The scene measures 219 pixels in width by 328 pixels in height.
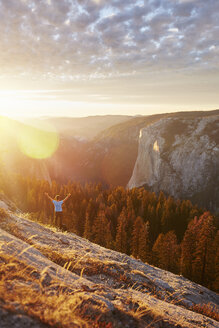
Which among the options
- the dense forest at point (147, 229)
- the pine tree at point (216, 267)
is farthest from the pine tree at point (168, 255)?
the pine tree at point (216, 267)

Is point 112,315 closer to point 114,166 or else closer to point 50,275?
point 50,275

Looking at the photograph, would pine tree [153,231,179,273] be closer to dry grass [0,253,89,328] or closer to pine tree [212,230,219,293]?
pine tree [212,230,219,293]

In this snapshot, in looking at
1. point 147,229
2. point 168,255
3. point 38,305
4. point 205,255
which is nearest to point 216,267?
point 205,255

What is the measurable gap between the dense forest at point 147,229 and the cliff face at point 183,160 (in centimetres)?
3578

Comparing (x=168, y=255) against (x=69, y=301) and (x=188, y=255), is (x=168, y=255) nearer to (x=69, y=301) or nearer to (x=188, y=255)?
(x=188, y=255)

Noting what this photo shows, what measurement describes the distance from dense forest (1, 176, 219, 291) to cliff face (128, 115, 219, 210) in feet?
117

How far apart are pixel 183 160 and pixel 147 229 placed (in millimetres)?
67019

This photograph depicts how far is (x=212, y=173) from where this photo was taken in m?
95.1

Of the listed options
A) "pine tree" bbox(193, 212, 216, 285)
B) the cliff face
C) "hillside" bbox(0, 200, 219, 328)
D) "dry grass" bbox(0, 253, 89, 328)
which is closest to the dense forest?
"pine tree" bbox(193, 212, 216, 285)

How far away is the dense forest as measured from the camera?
30.5m

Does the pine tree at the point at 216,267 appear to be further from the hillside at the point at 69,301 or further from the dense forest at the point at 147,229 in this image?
the hillside at the point at 69,301

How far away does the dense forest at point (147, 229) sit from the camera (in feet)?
100

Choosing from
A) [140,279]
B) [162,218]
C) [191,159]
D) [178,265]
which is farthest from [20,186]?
[191,159]

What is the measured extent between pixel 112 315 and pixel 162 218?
56.2 meters
